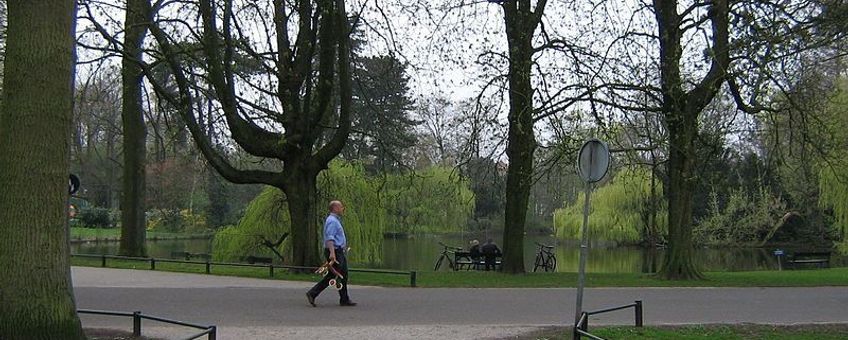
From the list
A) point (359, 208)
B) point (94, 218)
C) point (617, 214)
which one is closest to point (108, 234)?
point (94, 218)

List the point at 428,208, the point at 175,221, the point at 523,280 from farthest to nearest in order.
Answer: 1. the point at 175,221
2. the point at 428,208
3. the point at 523,280

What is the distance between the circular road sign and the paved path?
2217 millimetres

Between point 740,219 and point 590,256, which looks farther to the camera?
point 740,219

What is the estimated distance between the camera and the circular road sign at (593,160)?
939cm

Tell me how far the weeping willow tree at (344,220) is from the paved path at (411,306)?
10.9 metres

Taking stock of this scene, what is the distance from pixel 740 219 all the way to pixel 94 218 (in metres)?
47.1

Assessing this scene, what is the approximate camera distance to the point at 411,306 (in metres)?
12.5

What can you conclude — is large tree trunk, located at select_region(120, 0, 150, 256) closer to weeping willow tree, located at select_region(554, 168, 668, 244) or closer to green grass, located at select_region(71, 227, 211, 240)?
weeping willow tree, located at select_region(554, 168, 668, 244)

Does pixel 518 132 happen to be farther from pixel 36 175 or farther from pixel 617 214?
pixel 617 214

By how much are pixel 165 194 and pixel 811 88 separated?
4790 cm

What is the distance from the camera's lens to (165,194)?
5647 centimetres

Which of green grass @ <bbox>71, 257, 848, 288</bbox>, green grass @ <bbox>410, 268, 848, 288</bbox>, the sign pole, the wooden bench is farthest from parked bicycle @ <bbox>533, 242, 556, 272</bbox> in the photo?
the sign pole

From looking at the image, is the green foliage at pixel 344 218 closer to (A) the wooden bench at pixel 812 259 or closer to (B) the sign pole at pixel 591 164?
(A) the wooden bench at pixel 812 259

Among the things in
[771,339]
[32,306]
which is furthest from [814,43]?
[32,306]
